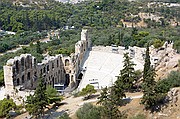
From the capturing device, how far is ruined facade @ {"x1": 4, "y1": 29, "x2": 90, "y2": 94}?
5234 cm

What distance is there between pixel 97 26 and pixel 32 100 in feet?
299

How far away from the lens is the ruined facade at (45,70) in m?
52.3

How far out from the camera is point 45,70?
61125 mm

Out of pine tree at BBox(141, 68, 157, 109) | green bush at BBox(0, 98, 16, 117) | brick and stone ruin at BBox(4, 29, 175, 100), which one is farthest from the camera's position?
brick and stone ruin at BBox(4, 29, 175, 100)

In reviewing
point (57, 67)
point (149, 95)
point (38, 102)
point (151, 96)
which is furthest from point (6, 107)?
point (151, 96)

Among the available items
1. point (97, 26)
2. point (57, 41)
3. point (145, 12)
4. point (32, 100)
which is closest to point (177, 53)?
point (32, 100)

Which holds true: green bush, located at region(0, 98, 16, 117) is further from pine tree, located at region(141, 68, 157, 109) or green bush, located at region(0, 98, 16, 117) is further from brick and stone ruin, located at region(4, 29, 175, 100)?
pine tree, located at region(141, 68, 157, 109)

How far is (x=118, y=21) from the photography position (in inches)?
5546

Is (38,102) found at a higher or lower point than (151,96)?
lower

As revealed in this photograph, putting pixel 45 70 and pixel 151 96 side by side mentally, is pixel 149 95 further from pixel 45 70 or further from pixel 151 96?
pixel 45 70

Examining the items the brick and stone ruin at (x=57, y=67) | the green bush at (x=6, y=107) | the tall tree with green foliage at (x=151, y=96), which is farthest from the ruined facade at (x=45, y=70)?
the tall tree with green foliage at (x=151, y=96)

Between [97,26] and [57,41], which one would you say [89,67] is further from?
[97,26]

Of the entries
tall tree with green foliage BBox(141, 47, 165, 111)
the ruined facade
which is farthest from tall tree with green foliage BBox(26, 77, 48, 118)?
tall tree with green foliage BBox(141, 47, 165, 111)

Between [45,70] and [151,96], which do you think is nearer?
[151,96]
